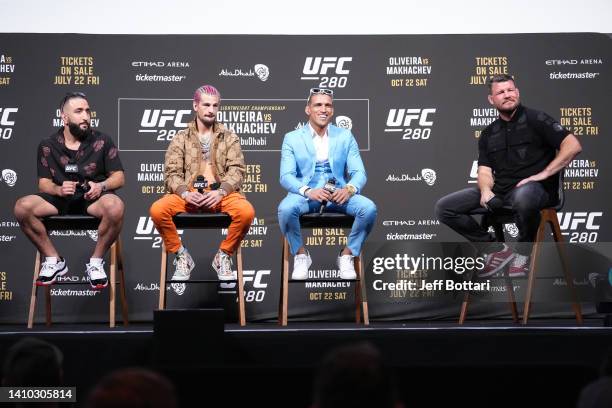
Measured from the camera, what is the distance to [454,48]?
6.20m

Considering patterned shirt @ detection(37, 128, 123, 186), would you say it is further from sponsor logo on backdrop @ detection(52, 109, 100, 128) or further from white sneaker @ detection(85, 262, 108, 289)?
sponsor logo on backdrop @ detection(52, 109, 100, 128)

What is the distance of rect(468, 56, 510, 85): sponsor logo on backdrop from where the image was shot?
6172 mm

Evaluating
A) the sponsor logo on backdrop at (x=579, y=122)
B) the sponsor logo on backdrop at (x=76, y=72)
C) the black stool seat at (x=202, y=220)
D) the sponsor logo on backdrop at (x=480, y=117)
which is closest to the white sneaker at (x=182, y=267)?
the black stool seat at (x=202, y=220)

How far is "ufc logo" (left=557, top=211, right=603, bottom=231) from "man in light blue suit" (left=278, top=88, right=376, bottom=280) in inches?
74.7

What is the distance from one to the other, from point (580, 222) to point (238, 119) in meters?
2.63

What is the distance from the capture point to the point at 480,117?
6.16 m

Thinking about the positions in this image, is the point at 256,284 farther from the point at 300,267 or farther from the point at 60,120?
the point at 60,120

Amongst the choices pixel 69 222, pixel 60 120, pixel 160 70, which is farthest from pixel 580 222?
pixel 60 120

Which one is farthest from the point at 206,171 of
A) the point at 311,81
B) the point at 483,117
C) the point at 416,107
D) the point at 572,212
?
the point at 572,212

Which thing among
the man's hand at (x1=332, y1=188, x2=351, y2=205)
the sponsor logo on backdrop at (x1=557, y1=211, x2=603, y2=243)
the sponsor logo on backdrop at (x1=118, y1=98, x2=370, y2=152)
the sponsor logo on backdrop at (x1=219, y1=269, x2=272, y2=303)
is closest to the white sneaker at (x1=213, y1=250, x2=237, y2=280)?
the man's hand at (x1=332, y1=188, x2=351, y2=205)

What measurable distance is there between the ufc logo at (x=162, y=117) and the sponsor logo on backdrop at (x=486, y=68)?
2136 mm

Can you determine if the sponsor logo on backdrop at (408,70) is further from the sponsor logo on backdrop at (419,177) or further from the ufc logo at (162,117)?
the ufc logo at (162,117)
